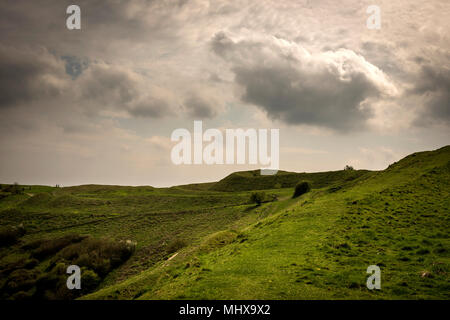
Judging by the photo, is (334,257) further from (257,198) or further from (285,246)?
(257,198)

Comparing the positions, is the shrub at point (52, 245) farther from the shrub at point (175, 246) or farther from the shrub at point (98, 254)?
the shrub at point (175, 246)

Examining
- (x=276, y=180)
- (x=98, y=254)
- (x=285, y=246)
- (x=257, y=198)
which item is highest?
(x=276, y=180)

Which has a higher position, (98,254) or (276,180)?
(276,180)

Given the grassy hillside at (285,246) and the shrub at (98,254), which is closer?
the grassy hillside at (285,246)

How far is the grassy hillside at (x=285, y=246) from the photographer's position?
1277cm

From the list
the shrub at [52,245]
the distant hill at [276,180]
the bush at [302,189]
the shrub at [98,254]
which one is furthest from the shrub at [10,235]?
the distant hill at [276,180]

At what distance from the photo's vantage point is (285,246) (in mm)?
19703

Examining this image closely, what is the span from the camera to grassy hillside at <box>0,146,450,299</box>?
12773mm

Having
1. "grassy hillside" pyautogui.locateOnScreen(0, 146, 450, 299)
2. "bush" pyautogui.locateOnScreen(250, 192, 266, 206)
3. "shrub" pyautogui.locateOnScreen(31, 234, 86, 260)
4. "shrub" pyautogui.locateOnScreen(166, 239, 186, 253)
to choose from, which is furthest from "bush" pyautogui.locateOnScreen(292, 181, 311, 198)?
"shrub" pyautogui.locateOnScreen(31, 234, 86, 260)

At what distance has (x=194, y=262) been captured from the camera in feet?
69.8

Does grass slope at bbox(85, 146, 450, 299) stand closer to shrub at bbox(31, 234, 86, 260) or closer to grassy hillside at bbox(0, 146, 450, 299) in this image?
grassy hillside at bbox(0, 146, 450, 299)

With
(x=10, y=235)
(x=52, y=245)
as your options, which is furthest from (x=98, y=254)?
(x=10, y=235)

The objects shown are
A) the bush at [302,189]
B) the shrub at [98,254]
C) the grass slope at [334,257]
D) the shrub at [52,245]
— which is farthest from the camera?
the bush at [302,189]
